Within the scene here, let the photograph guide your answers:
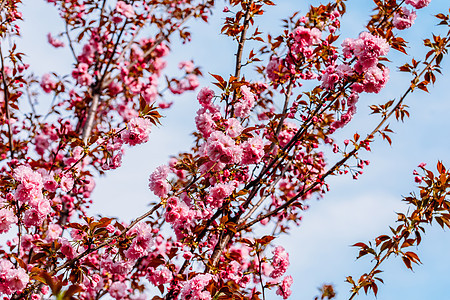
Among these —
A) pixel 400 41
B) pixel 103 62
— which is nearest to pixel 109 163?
pixel 400 41

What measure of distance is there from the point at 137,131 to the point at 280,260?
1.54 m

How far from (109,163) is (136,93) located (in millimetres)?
3449

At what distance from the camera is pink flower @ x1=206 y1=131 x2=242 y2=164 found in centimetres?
259

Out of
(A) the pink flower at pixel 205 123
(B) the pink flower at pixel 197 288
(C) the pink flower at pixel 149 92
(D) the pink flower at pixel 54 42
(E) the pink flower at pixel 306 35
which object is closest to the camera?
(B) the pink flower at pixel 197 288

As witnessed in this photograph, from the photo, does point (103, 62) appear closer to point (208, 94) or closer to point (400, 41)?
point (208, 94)

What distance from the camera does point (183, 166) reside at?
2.85 m

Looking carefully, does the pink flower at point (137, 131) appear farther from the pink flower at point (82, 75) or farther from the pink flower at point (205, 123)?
the pink flower at point (82, 75)

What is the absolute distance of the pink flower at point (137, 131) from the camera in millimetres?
2740

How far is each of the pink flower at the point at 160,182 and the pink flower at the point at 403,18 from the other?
92.9 inches

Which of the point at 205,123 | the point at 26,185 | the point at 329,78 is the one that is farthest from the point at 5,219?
the point at 329,78

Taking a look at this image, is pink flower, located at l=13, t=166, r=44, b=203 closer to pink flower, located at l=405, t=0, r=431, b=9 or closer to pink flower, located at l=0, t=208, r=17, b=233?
pink flower, located at l=0, t=208, r=17, b=233

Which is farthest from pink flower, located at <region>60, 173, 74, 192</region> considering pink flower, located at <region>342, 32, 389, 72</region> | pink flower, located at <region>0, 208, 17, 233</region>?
pink flower, located at <region>342, 32, 389, 72</region>

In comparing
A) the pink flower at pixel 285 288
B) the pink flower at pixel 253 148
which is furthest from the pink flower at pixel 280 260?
the pink flower at pixel 253 148

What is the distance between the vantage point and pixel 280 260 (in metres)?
3.28
